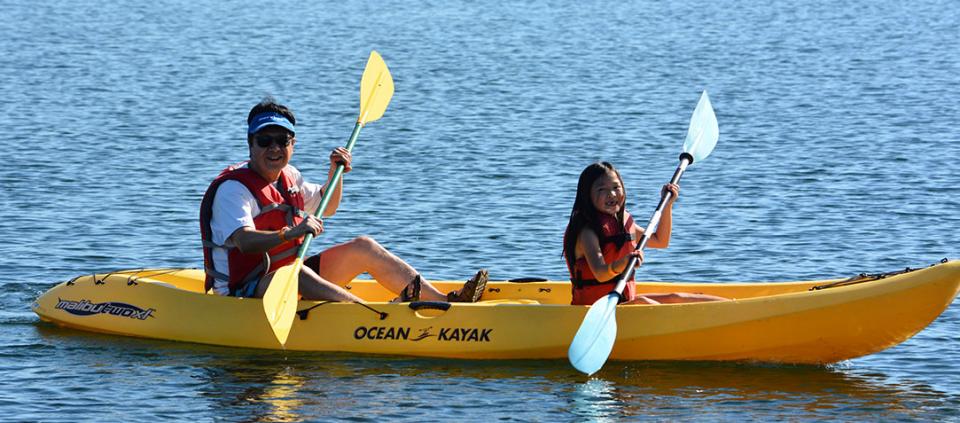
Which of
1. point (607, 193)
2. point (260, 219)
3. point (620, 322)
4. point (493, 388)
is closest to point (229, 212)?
point (260, 219)

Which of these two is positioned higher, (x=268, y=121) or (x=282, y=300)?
(x=268, y=121)

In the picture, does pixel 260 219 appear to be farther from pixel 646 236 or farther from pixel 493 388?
pixel 646 236

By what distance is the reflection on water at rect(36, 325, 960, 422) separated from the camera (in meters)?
6.96

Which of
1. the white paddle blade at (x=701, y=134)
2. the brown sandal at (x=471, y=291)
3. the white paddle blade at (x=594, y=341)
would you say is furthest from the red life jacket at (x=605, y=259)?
the white paddle blade at (x=701, y=134)

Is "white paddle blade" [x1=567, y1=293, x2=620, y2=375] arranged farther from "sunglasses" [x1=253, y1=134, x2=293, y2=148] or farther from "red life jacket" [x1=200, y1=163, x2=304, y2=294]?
"sunglasses" [x1=253, y1=134, x2=293, y2=148]

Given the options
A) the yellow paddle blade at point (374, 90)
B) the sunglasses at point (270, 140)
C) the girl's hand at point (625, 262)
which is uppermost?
the yellow paddle blade at point (374, 90)

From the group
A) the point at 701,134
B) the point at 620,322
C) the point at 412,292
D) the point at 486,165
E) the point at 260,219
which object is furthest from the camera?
the point at 486,165

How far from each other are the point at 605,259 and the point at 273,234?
157cm

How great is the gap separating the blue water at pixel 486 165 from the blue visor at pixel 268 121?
44.4 inches

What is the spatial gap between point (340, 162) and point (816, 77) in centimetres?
1346

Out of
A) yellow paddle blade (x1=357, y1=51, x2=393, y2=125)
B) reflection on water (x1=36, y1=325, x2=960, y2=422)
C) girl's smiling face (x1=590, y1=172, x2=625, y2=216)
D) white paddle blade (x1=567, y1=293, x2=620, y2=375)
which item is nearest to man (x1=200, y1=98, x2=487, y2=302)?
reflection on water (x1=36, y1=325, x2=960, y2=422)

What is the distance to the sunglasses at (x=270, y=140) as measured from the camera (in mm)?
7605

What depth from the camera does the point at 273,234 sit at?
7.47 m

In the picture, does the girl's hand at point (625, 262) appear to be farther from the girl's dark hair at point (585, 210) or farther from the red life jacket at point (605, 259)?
the girl's dark hair at point (585, 210)
